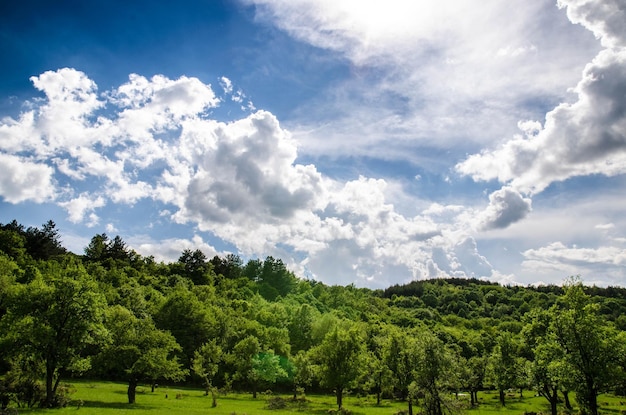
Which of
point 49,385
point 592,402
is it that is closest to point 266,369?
point 49,385

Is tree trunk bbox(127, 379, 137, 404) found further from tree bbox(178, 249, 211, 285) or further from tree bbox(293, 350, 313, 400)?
tree bbox(178, 249, 211, 285)

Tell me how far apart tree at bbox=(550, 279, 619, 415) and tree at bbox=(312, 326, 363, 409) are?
3440 centimetres

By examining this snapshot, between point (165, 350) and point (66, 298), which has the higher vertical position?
point (66, 298)

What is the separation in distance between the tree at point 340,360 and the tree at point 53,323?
121ft

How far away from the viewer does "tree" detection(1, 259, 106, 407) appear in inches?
2050

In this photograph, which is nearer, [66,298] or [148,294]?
[66,298]

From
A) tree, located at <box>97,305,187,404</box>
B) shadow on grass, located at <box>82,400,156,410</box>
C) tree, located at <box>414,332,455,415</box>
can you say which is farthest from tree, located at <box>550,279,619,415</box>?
tree, located at <box>97,305,187,404</box>

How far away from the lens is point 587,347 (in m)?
44.9

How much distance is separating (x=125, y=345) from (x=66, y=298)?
14.0 metres

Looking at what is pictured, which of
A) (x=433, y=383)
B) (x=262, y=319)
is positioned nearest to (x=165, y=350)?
(x=433, y=383)

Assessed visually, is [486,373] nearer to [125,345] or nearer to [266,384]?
[266,384]

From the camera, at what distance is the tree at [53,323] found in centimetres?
5206

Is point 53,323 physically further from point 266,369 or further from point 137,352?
point 266,369

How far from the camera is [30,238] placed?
447 ft
